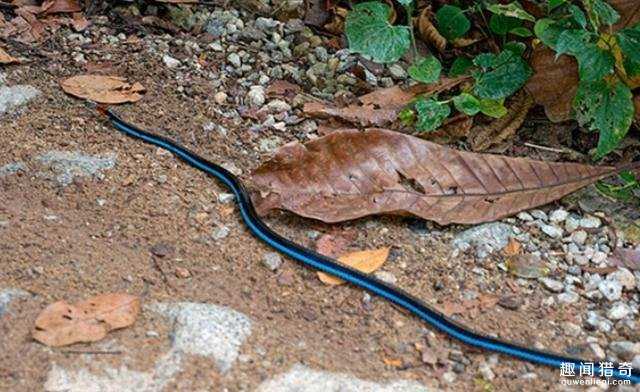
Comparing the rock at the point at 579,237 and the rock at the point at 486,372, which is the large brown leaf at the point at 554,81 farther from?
the rock at the point at 486,372

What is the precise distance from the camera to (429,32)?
385cm

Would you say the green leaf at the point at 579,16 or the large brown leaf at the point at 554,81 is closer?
the green leaf at the point at 579,16

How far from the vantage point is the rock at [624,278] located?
2990 mm

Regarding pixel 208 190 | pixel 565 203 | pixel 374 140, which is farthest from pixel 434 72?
pixel 208 190

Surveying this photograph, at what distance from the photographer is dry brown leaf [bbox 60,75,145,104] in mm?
3787

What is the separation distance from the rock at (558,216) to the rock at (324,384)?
2.99 ft

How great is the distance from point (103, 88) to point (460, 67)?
1339 mm

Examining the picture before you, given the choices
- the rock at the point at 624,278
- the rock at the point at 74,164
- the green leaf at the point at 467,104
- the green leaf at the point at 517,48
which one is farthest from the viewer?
the green leaf at the point at 517,48

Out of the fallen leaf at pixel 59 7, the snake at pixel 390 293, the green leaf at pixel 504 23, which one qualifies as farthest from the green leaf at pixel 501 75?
the fallen leaf at pixel 59 7

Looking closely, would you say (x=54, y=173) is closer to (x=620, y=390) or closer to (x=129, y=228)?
(x=129, y=228)

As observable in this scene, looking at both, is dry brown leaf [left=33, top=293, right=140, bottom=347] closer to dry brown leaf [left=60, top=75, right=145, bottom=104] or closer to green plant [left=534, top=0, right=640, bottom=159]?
dry brown leaf [left=60, top=75, right=145, bottom=104]

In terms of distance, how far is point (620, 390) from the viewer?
8.61 feet

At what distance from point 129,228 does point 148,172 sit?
0.35 metres

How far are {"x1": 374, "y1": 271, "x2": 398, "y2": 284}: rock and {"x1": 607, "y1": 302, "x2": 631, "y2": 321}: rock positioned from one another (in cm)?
62
